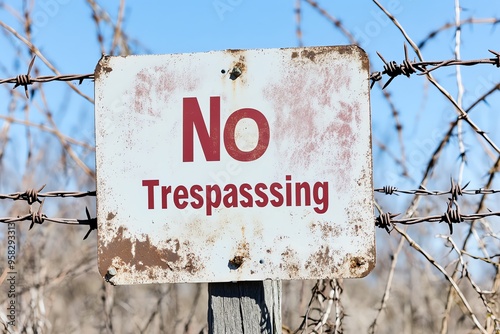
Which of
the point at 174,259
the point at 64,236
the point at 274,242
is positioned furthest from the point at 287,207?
the point at 64,236

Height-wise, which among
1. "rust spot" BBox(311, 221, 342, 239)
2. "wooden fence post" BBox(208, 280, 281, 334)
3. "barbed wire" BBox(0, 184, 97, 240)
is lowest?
"wooden fence post" BBox(208, 280, 281, 334)

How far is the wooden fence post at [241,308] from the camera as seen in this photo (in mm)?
1678

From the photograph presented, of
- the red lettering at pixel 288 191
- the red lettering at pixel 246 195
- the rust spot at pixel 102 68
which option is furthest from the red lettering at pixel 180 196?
the rust spot at pixel 102 68

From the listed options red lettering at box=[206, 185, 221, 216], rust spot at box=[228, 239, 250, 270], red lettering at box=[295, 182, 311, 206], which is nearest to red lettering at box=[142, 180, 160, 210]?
red lettering at box=[206, 185, 221, 216]

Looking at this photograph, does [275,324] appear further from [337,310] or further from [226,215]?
[337,310]

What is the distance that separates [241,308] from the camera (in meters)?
1.68

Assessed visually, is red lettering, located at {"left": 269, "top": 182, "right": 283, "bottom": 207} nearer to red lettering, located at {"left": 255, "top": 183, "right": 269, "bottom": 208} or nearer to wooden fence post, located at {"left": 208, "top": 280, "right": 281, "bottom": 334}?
red lettering, located at {"left": 255, "top": 183, "right": 269, "bottom": 208}

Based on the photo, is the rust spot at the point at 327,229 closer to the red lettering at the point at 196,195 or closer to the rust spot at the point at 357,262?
the rust spot at the point at 357,262

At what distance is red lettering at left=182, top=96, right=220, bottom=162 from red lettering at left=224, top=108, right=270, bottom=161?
0.09 feet

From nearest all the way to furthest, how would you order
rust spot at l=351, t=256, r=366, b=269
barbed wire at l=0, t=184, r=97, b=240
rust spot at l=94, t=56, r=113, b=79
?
1. rust spot at l=351, t=256, r=366, b=269
2. rust spot at l=94, t=56, r=113, b=79
3. barbed wire at l=0, t=184, r=97, b=240

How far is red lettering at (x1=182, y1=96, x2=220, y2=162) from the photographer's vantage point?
164 cm

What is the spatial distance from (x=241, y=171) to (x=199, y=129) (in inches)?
5.7

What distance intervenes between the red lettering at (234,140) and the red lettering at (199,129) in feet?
0.09

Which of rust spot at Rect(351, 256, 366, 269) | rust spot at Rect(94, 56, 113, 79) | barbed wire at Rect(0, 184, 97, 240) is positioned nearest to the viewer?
rust spot at Rect(351, 256, 366, 269)
